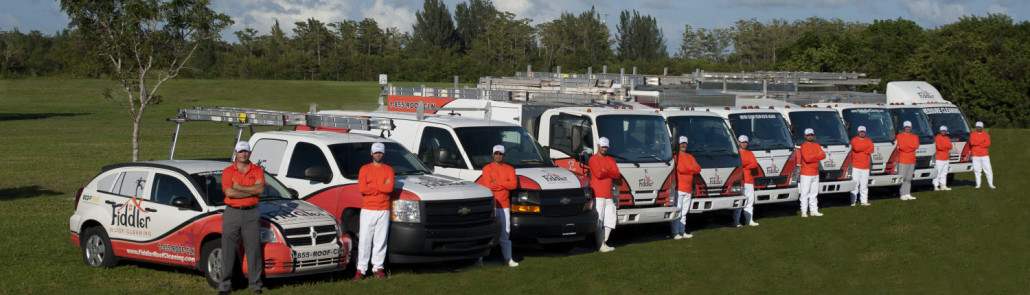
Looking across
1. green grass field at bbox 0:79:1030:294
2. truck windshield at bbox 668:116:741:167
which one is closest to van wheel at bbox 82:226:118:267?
green grass field at bbox 0:79:1030:294

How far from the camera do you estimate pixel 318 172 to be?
11.7 meters

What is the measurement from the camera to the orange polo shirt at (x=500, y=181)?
12273mm

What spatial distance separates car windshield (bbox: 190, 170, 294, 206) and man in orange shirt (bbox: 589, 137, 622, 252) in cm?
425

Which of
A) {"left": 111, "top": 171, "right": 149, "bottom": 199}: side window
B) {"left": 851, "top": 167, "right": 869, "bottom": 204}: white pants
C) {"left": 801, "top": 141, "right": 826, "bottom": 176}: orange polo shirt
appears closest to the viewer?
{"left": 111, "top": 171, "right": 149, "bottom": 199}: side window

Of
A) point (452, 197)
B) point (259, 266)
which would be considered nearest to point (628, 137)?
point (452, 197)

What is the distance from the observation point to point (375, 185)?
10.9 meters

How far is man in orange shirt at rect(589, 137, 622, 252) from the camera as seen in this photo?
44.1ft

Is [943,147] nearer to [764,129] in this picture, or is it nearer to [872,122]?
[872,122]

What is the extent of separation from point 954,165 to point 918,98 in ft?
6.62

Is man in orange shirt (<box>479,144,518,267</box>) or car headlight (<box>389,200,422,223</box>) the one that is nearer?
car headlight (<box>389,200,422,223</box>)

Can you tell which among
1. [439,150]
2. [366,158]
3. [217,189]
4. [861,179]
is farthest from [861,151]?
[217,189]

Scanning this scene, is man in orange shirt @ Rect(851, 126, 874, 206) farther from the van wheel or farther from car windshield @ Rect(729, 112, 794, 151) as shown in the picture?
the van wheel

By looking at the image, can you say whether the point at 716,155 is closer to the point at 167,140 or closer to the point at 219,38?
the point at 219,38

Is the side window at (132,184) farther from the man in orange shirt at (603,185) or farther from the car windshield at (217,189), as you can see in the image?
the man in orange shirt at (603,185)
